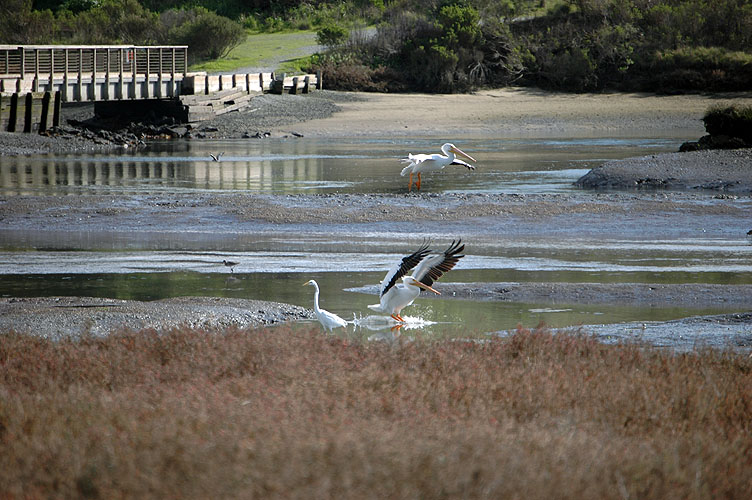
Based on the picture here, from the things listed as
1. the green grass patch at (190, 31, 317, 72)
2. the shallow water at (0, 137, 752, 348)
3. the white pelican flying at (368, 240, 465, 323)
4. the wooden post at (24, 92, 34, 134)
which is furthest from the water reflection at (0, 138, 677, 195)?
the green grass patch at (190, 31, 317, 72)

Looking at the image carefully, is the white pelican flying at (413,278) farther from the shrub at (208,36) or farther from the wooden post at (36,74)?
the shrub at (208,36)

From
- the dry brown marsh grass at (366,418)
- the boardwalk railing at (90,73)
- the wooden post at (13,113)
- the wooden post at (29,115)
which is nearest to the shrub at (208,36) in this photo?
→ the boardwalk railing at (90,73)

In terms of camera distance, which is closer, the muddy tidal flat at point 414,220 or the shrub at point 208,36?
the muddy tidal flat at point 414,220

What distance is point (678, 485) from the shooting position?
460 centimetres

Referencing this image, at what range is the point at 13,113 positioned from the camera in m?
36.3

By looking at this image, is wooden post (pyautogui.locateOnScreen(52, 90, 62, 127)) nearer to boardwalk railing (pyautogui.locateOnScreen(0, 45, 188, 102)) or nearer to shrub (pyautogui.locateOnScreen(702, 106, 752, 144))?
boardwalk railing (pyautogui.locateOnScreen(0, 45, 188, 102))

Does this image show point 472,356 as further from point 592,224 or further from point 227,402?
point 592,224

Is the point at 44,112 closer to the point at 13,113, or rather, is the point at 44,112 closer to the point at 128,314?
the point at 13,113

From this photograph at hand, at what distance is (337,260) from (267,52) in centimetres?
5066

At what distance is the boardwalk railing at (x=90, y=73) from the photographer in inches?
1513

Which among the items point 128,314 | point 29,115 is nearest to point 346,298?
point 128,314

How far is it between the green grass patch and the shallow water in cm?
3345

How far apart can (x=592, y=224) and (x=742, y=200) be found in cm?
419

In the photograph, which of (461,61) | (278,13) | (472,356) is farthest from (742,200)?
(278,13)
